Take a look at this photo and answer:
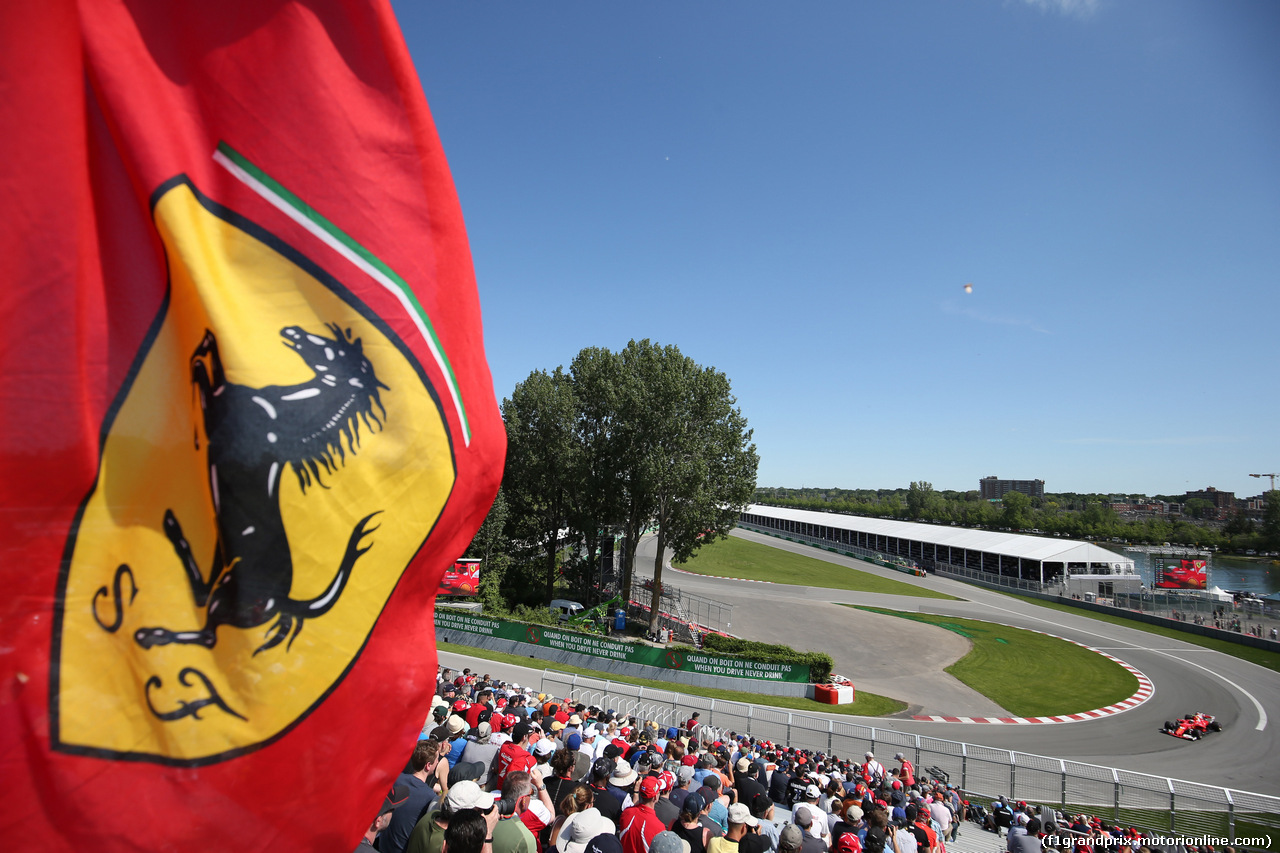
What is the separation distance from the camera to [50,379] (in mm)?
2367

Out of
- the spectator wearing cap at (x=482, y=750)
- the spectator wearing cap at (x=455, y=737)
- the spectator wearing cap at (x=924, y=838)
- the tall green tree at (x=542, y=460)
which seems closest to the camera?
the spectator wearing cap at (x=482, y=750)

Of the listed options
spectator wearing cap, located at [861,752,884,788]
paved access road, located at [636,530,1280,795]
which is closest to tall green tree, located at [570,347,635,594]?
paved access road, located at [636,530,1280,795]

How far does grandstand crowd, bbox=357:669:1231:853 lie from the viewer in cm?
444

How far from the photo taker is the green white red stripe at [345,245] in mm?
3025

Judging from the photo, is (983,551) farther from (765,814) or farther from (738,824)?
(738,824)

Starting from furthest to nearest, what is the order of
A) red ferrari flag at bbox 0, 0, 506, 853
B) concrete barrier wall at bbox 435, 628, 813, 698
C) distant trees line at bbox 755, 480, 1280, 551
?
distant trees line at bbox 755, 480, 1280, 551, concrete barrier wall at bbox 435, 628, 813, 698, red ferrari flag at bbox 0, 0, 506, 853

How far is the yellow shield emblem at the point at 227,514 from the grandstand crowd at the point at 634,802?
1514mm

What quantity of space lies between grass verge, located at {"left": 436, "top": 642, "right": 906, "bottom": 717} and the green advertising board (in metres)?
0.64

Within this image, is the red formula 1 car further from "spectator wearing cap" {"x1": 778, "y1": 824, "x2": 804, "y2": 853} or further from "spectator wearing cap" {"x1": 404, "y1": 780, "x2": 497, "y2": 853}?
"spectator wearing cap" {"x1": 404, "y1": 780, "x2": 497, "y2": 853}

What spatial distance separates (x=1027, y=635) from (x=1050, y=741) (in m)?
18.7

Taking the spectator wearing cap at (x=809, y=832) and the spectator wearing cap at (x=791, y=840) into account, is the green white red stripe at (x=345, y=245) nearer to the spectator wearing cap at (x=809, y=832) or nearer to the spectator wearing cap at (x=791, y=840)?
the spectator wearing cap at (x=791, y=840)

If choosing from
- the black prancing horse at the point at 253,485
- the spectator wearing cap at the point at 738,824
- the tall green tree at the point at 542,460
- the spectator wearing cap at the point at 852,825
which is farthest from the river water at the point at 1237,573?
the black prancing horse at the point at 253,485

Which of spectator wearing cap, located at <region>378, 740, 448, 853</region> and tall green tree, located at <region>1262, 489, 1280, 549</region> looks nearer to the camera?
spectator wearing cap, located at <region>378, 740, 448, 853</region>

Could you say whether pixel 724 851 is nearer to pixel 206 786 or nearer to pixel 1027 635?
pixel 206 786
